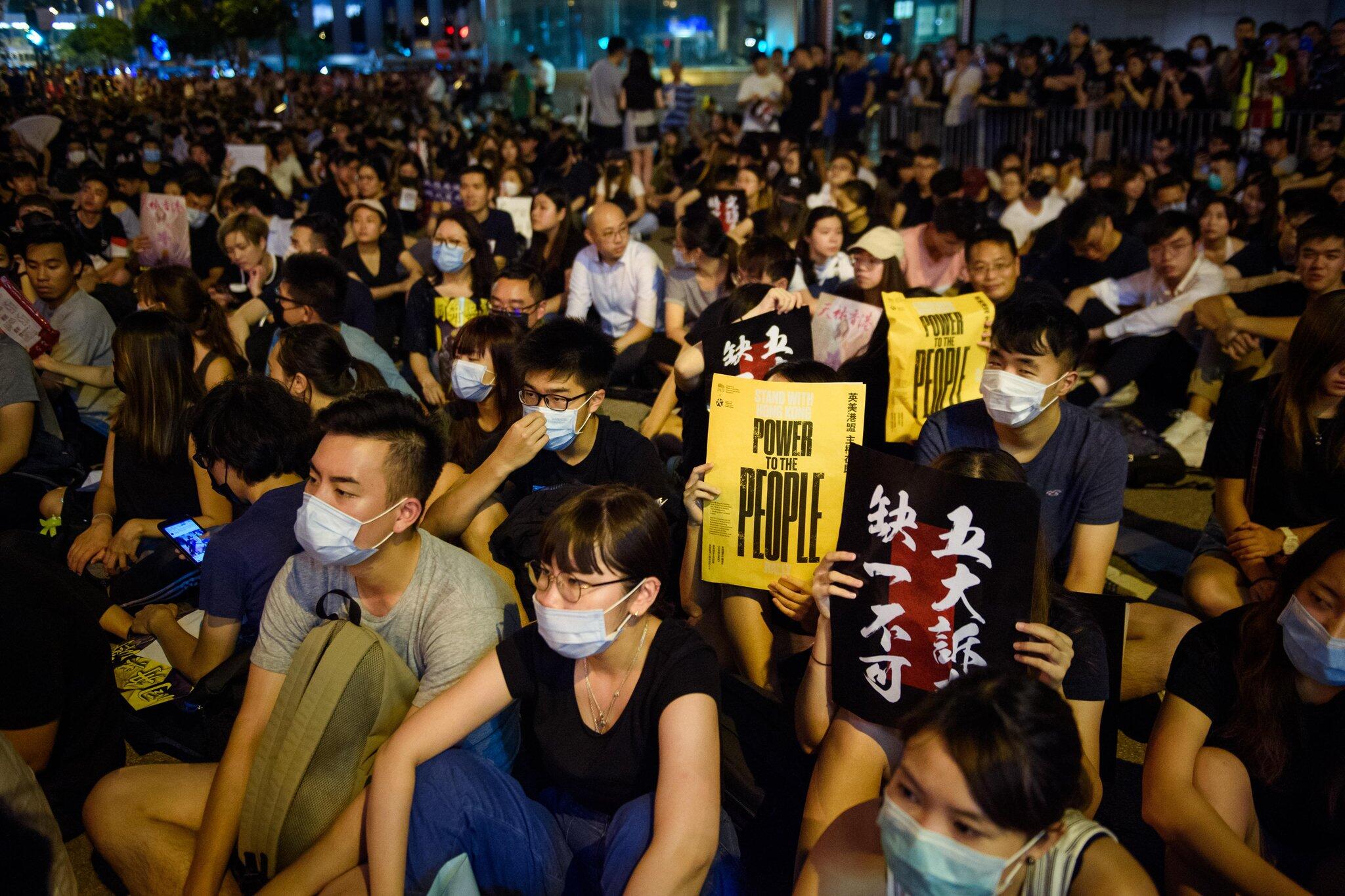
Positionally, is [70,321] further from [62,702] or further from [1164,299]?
[1164,299]

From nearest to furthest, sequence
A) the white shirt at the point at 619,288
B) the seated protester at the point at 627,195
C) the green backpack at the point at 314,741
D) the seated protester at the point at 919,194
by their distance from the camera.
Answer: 1. the green backpack at the point at 314,741
2. the white shirt at the point at 619,288
3. the seated protester at the point at 919,194
4. the seated protester at the point at 627,195

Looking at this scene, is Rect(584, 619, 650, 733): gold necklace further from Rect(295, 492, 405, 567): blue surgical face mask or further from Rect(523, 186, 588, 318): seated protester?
Rect(523, 186, 588, 318): seated protester

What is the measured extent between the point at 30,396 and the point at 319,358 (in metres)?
1.64

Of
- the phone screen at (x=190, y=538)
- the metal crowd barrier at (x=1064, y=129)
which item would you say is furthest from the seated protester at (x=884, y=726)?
the metal crowd barrier at (x=1064, y=129)

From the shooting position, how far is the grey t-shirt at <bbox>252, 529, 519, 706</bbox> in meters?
2.91

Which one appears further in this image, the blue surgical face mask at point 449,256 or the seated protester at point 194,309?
the blue surgical face mask at point 449,256

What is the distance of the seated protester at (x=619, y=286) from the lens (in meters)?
7.01

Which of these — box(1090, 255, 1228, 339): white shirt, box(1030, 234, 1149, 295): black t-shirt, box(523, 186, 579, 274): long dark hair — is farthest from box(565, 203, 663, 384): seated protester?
box(1090, 255, 1228, 339): white shirt

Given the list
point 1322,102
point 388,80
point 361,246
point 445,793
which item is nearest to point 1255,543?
point 445,793

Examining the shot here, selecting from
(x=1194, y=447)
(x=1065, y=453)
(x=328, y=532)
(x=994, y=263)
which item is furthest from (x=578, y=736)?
(x=1194, y=447)

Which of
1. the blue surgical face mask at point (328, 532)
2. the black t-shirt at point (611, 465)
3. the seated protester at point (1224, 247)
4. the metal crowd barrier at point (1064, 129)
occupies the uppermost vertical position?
the metal crowd barrier at point (1064, 129)

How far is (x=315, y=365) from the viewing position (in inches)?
177

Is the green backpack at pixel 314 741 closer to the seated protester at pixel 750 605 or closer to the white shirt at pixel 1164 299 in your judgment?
the seated protester at pixel 750 605

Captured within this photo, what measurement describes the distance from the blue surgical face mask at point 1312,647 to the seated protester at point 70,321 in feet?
18.8
